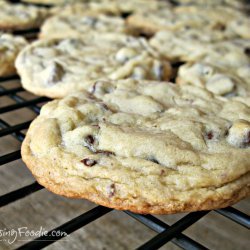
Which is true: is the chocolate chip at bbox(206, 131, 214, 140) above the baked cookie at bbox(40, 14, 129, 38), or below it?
above

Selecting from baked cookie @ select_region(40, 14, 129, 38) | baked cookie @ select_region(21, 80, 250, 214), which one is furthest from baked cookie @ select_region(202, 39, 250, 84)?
baked cookie @ select_region(40, 14, 129, 38)

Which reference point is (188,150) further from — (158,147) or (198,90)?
(198,90)

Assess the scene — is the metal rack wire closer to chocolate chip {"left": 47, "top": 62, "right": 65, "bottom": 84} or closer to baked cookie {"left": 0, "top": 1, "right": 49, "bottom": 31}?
chocolate chip {"left": 47, "top": 62, "right": 65, "bottom": 84}

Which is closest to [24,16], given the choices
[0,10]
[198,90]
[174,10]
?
[0,10]

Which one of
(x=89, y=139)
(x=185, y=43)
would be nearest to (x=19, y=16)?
(x=185, y=43)

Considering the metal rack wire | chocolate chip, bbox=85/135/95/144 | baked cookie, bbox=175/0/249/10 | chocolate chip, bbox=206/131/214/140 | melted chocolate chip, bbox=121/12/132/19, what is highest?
chocolate chip, bbox=206/131/214/140

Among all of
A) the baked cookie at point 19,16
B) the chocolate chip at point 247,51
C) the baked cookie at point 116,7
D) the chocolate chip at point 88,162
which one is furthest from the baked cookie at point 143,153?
the baked cookie at point 116,7
